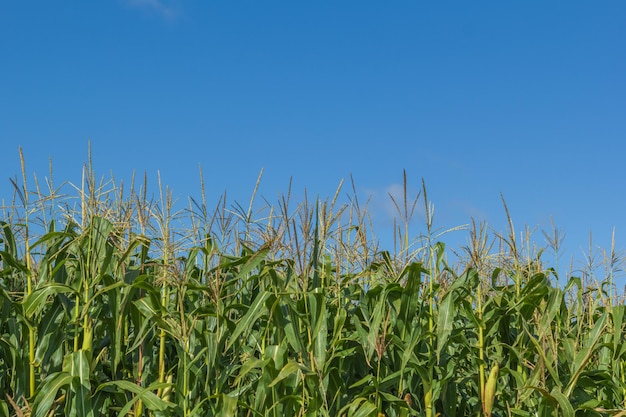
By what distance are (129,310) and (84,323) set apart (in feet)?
1.26

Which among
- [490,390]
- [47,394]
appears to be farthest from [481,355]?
[47,394]

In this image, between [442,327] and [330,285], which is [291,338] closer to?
[330,285]

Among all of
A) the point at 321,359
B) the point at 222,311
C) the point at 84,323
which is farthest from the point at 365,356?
the point at 84,323

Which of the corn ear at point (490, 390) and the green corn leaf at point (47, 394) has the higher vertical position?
the corn ear at point (490, 390)

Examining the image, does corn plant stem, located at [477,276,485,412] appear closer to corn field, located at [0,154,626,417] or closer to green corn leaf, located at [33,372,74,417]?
corn field, located at [0,154,626,417]

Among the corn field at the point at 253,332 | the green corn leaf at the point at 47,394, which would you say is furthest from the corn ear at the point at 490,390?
the green corn leaf at the point at 47,394

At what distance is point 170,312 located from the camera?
4.96 meters

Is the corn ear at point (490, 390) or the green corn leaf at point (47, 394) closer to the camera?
the green corn leaf at point (47, 394)

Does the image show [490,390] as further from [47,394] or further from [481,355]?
[47,394]

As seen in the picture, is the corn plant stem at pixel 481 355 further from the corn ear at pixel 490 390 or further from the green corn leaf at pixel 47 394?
the green corn leaf at pixel 47 394

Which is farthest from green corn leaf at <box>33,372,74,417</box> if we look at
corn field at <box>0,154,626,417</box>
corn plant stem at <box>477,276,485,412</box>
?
corn plant stem at <box>477,276,485,412</box>

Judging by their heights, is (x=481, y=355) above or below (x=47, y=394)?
above

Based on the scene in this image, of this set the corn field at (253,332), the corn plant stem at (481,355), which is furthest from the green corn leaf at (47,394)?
the corn plant stem at (481,355)

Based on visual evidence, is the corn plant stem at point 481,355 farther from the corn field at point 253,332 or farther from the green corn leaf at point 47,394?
the green corn leaf at point 47,394
